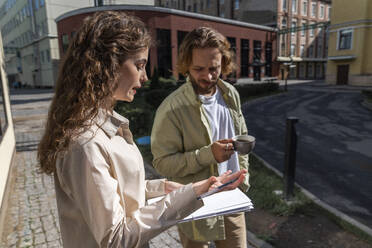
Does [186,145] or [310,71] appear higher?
[310,71]

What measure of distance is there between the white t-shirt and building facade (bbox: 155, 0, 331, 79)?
4218cm

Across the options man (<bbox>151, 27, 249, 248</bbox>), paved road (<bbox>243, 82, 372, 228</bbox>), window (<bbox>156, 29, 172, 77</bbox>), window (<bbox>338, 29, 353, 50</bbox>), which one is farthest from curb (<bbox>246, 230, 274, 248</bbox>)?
window (<bbox>338, 29, 353, 50</bbox>)

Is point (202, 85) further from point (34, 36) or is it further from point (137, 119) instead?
point (34, 36)

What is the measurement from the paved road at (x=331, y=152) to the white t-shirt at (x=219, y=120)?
2.91m

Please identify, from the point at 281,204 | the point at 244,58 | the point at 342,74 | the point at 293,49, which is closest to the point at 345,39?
the point at 342,74

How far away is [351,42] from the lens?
106 feet

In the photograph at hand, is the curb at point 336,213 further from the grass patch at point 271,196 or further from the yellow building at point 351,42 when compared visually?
the yellow building at point 351,42

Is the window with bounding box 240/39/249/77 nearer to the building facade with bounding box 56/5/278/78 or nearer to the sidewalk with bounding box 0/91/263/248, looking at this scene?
the building facade with bounding box 56/5/278/78

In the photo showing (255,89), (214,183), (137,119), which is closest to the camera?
(214,183)

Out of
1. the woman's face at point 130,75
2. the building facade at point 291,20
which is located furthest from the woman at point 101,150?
the building facade at point 291,20

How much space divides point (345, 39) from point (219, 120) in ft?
124

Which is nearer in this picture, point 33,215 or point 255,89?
point 33,215

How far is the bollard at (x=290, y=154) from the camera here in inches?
167

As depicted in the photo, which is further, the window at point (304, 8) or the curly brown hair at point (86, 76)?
the window at point (304, 8)
